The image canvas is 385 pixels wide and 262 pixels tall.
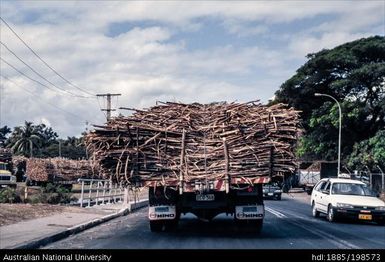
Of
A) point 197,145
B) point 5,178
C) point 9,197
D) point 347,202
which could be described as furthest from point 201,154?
point 5,178

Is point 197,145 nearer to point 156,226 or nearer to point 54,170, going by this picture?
point 156,226

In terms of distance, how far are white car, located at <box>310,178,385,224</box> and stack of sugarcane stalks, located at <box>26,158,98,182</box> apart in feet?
105

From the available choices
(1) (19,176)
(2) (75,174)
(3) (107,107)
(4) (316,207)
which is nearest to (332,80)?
(3) (107,107)

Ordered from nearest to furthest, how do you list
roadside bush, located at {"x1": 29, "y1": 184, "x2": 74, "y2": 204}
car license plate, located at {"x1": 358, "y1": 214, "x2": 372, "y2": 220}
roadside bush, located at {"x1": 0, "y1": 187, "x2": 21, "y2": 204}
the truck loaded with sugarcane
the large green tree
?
the truck loaded with sugarcane < car license plate, located at {"x1": 358, "y1": 214, "x2": 372, "y2": 220} < roadside bush, located at {"x1": 0, "y1": 187, "x2": 21, "y2": 204} < roadside bush, located at {"x1": 29, "y1": 184, "x2": 74, "y2": 204} < the large green tree

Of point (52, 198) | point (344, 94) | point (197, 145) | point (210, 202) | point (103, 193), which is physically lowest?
point (52, 198)

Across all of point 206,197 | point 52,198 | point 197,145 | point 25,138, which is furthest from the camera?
point 25,138

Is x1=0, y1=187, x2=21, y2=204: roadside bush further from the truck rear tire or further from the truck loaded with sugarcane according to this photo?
the truck loaded with sugarcane

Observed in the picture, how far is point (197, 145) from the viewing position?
12992 mm

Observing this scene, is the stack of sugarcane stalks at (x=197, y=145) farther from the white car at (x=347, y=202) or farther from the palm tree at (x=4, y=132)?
the palm tree at (x=4, y=132)

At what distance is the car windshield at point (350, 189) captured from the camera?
66.5ft

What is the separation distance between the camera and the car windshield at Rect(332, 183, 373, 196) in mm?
20281

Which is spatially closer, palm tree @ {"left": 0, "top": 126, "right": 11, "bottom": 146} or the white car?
the white car

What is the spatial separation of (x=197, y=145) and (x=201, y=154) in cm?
27

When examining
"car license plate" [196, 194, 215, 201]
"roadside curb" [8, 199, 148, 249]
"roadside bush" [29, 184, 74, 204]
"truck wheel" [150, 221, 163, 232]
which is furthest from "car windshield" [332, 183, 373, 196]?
"roadside bush" [29, 184, 74, 204]
